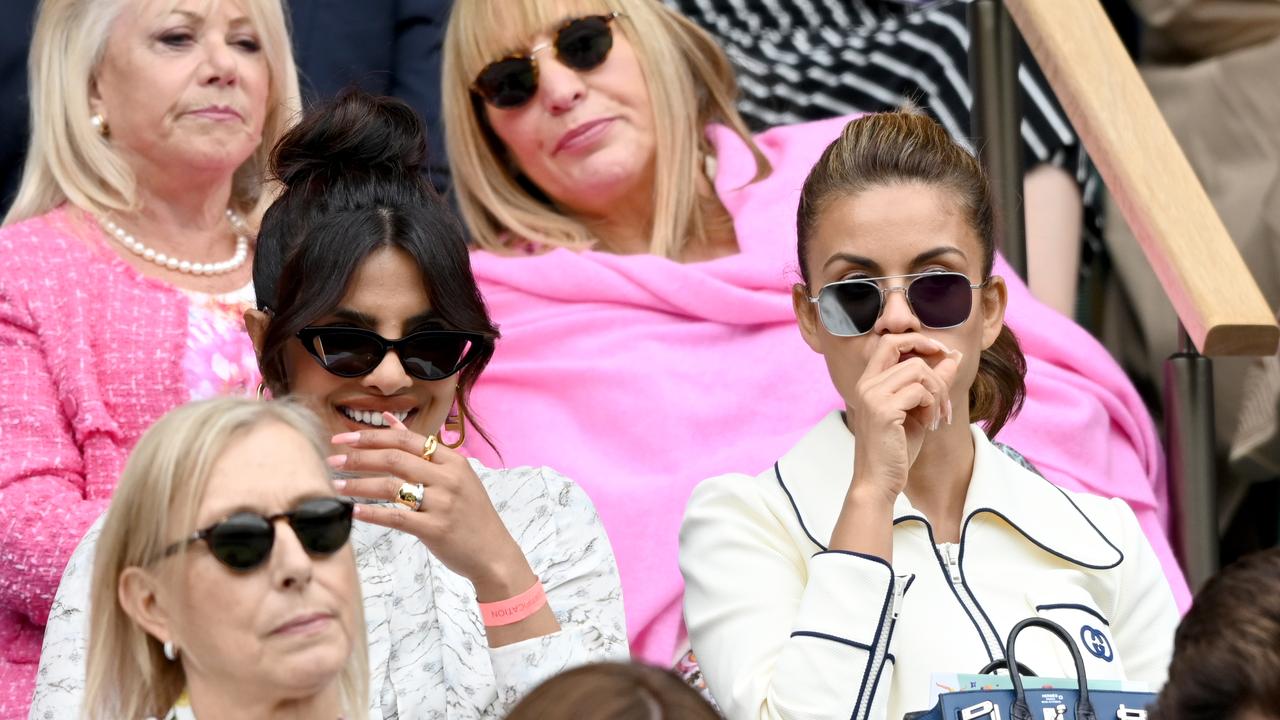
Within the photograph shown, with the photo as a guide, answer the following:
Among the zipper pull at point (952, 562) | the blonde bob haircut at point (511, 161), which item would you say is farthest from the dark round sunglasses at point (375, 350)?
the blonde bob haircut at point (511, 161)

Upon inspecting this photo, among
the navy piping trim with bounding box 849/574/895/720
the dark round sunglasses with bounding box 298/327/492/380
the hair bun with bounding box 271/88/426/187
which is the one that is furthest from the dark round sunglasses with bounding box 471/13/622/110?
the navy piping trim with bounding box 849/574/895/720

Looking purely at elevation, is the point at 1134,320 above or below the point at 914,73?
below

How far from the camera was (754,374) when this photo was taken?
3332mm

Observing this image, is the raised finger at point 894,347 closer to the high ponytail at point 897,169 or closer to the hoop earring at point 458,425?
the high ponytail at point 897,169

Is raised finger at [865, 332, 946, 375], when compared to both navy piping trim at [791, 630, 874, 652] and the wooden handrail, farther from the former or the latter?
the wooden handrail

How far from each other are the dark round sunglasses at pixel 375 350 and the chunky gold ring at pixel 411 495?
10.8 inches

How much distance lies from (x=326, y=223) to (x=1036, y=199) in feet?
5.69

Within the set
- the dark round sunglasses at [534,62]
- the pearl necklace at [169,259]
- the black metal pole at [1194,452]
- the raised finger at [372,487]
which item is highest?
the dark round sunglasses at [534,62]

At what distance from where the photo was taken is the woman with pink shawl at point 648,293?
3.20 m

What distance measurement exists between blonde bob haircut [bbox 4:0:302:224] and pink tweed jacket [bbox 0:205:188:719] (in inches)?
2.1

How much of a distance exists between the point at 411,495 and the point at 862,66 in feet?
7.09

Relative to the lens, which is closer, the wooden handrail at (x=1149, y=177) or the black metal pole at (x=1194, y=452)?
the wooden handrail at (x=1149, y=177)

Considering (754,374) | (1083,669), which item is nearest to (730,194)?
(754,374)

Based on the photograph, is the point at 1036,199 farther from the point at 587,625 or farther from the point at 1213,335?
the point at 587,625
